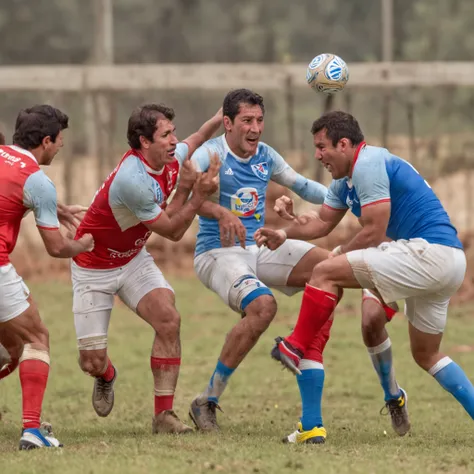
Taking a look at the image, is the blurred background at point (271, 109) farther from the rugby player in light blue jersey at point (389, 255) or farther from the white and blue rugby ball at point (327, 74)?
the rugby player in light blue jersey at point (389, 255)

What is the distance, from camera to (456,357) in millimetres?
13484

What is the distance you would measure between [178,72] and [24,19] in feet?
43.0

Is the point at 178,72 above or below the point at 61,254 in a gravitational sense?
above

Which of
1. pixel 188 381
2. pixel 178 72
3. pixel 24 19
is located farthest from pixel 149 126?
pixel 24 19

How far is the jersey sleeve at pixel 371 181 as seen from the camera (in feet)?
26.4

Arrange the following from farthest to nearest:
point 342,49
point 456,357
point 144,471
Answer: point 342,49 → point 456,357 → point 144,471

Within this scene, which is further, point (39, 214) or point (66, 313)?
point (66, 313)

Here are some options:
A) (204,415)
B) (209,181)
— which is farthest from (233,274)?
(204,415)

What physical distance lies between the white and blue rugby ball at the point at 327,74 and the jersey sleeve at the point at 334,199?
0.86 metres

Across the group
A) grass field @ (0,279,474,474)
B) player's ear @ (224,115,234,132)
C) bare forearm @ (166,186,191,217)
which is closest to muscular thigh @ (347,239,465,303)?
grass field @ (0,279,474,474)

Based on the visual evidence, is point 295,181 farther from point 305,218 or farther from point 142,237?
point 142,237

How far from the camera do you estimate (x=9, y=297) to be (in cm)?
797

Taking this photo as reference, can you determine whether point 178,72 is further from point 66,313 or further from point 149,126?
point 149,126

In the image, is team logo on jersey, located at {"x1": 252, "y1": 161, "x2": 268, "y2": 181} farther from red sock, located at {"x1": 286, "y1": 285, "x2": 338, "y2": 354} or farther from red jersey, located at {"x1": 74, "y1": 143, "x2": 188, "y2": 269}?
red sock, located at {"x1": 286, "y1": 285, "x2": 338, "y2": 354}
